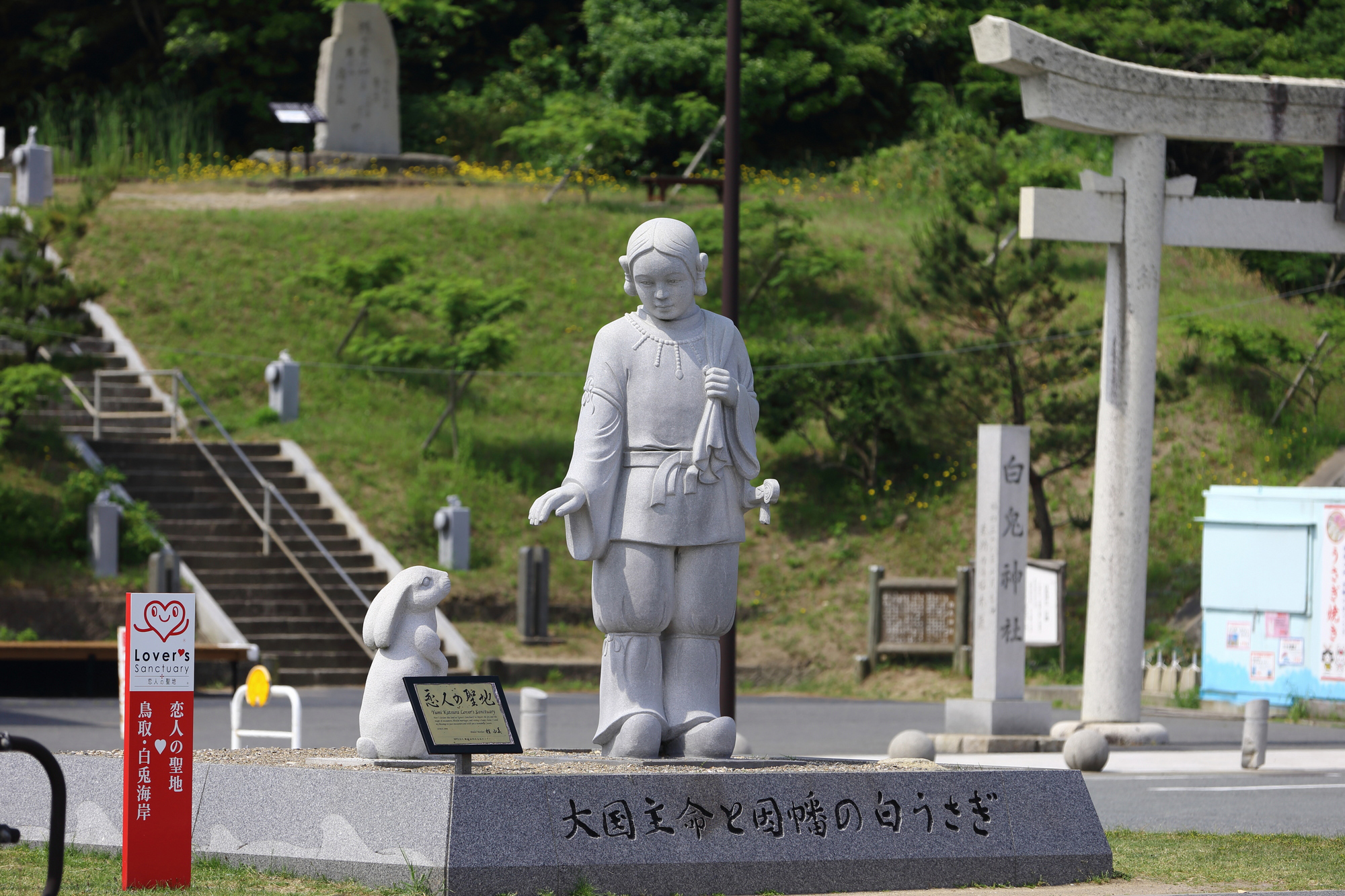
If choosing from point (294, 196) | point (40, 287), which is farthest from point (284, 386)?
point (294, 196)

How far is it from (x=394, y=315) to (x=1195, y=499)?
13.8 m

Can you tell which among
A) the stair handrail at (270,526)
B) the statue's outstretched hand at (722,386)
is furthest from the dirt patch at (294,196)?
the statue's outstretched hand at (722,386)

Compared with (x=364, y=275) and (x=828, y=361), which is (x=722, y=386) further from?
(x=364, y=275)

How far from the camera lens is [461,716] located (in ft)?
26.0

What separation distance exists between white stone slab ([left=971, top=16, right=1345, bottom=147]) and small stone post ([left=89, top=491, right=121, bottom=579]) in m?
12.9

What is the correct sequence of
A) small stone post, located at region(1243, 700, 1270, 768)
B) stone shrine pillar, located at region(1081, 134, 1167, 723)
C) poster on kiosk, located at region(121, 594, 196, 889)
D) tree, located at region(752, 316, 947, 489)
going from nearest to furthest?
poster on kiosk, located at region(121, 594, 196, 889), small stone post, located at region(1243, 700, 1270, 768), stone shrine pillar, located at region(1081, 134, 1167, 723), tree, located at region(752, 316, 947, 489)

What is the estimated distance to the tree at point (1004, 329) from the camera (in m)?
26.0

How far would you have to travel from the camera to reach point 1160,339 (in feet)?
101

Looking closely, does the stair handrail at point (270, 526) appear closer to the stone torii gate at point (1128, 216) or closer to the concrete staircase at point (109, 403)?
the concrete staircase at point (109, 403)

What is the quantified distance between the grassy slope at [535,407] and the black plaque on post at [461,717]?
16.3 m

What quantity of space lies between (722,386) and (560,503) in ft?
3.41

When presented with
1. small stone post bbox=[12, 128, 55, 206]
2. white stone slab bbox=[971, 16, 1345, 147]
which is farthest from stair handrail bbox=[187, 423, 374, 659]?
white stone slab bbox=[971, 16, 1345, 147]

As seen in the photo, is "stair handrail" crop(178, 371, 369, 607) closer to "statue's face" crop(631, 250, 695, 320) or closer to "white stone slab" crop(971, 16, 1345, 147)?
"white stone slab" crop(971, 16, 1345, 147)

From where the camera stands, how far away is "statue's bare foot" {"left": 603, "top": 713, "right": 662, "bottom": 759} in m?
9.13
